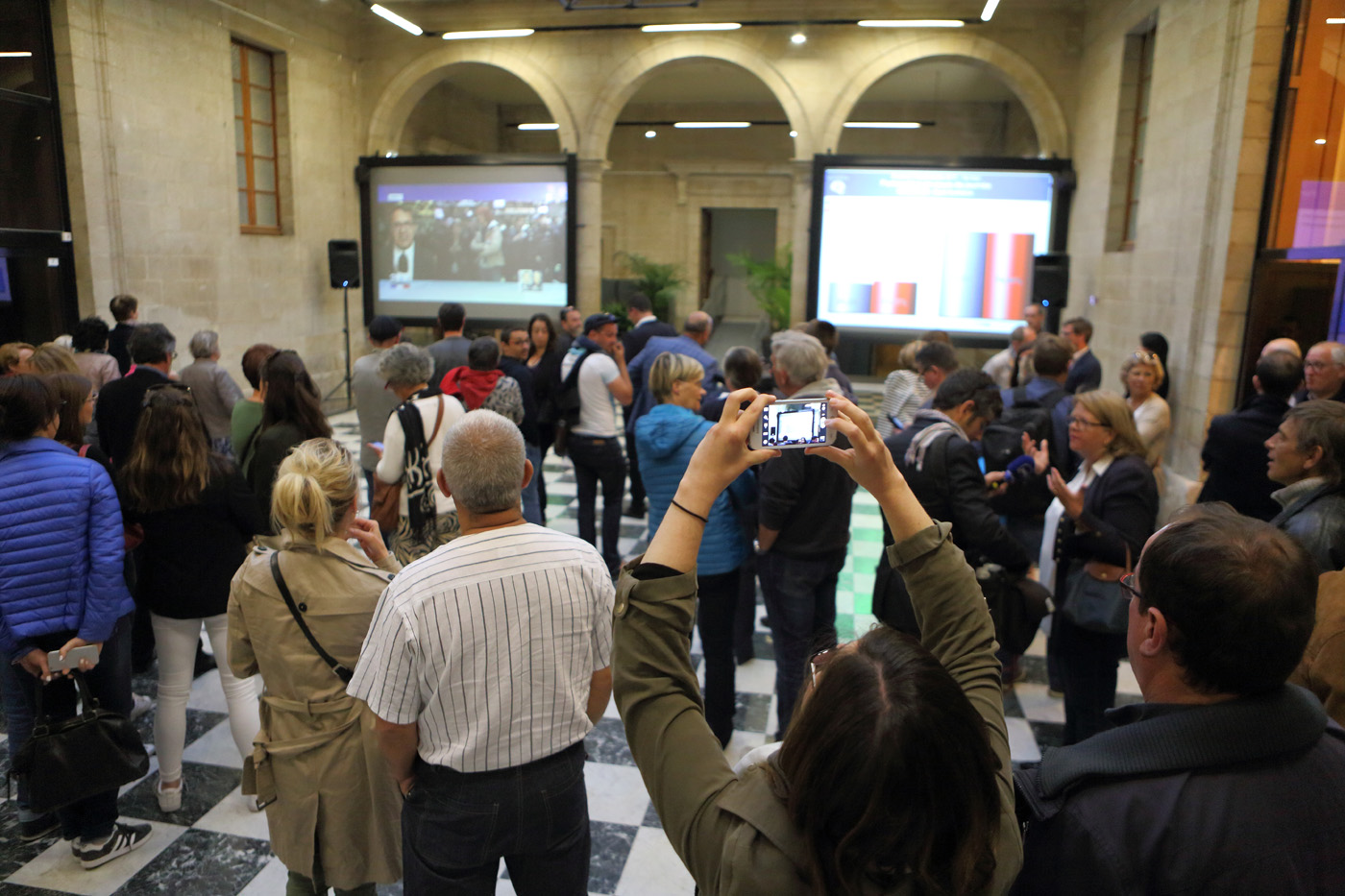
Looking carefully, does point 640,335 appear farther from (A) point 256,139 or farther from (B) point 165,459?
(A) point 256,139

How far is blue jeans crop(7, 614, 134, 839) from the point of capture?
8.14 ft

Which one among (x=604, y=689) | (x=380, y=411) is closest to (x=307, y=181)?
(x=380, y=411)

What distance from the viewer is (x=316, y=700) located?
6.55 feet

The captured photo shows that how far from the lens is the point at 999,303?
9492 mm

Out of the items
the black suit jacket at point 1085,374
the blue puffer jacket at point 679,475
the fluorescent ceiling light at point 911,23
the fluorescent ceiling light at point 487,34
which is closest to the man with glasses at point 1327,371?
the black suit jacket at point 1085,374

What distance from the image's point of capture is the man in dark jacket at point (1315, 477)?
2.11 m

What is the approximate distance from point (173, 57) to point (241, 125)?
4.46 ft

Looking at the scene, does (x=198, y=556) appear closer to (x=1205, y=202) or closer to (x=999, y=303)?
(x=1205, y=202)

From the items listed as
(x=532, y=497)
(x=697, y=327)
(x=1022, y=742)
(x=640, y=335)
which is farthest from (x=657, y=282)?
(x=1022, y=742)

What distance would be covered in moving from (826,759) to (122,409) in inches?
157

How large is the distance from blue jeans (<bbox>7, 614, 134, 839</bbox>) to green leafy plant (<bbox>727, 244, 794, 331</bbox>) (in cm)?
1018

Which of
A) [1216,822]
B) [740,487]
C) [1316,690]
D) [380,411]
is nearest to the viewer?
[1216,822]

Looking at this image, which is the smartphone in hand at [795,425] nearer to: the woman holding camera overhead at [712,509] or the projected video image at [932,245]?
the woman holding camera overhead at [712,509]

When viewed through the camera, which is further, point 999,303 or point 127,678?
point 999,303
